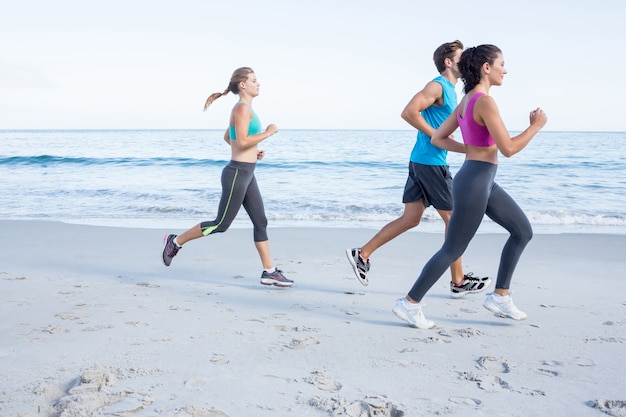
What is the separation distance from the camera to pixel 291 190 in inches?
632

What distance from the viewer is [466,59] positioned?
3490 millimetres

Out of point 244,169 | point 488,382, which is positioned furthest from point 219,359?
point 244,169

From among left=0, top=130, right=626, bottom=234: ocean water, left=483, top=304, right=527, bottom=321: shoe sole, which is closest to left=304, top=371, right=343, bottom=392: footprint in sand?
left=483, top=304, right=527, bottom=321: shoe sole

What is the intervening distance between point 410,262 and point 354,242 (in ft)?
4.45

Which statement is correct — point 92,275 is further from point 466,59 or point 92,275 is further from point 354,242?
point 466,59

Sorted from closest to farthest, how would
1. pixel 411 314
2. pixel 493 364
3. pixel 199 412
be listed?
1. pixel 199 412
2. pixel 493 364
3. pixel 411 314

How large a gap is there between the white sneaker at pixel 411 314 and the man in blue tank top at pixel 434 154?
0.79 m

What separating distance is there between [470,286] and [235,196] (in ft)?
6.43

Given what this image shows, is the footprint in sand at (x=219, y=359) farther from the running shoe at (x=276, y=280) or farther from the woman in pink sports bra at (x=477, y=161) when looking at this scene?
the running shoe at (x=276, y=280)

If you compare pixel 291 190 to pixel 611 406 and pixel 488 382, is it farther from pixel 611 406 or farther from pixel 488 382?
pixel 611 406

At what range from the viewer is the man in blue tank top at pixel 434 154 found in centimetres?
435

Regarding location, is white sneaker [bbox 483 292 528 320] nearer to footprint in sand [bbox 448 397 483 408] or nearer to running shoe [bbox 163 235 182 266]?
footprint in sand [bbox 448 397 483 408]

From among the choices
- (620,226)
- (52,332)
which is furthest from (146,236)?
(620,226)

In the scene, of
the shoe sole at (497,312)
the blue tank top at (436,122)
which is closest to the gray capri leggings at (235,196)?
the blue tank top at (436,122)
